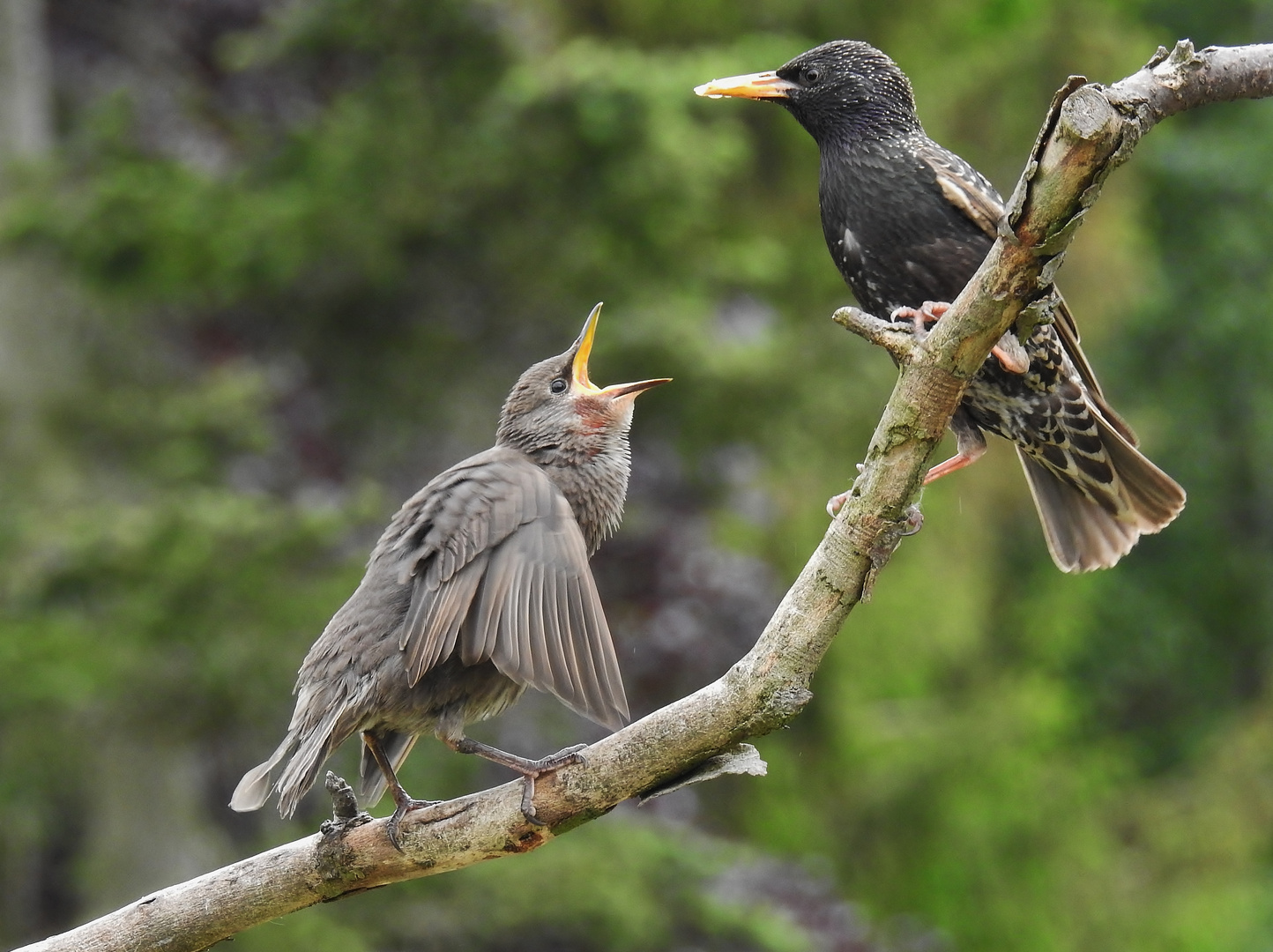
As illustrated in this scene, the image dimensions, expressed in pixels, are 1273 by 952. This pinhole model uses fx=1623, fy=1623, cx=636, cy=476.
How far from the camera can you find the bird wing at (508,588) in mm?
3389

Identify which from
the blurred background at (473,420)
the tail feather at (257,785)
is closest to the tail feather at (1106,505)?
the blurred background at (473,420)

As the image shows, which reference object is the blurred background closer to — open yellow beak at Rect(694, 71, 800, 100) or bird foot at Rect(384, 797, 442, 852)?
Answer: open yellow beak at Rect(694, 71, 800, 100)

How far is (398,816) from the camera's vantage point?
11.2 feet

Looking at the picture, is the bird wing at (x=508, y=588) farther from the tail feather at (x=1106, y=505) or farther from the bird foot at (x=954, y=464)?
the tail feather at (x=1106, y=505)

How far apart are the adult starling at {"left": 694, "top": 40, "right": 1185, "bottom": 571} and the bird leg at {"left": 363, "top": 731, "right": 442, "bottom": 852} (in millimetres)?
1402

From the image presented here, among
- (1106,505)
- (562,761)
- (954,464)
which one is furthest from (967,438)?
(562,761)

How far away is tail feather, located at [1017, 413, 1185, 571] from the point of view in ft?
13.6

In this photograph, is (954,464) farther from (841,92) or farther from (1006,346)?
(841,92)

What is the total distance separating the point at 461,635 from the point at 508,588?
158mm

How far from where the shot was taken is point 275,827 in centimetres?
800

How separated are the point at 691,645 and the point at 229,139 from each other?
155 inches

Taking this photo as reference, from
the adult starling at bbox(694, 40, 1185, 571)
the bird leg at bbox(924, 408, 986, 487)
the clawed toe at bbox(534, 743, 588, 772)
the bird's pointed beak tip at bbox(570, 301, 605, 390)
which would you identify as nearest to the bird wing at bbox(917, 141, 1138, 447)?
the adult starling at bbox(694, 40, 1185, 571)

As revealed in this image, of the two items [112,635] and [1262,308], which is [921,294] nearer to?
[112,635]

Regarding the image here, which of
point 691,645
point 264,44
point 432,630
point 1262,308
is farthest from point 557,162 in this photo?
point 1262,308
